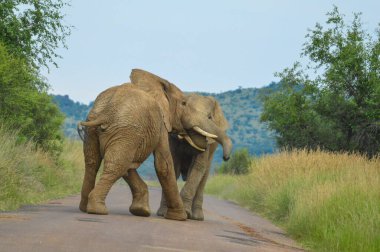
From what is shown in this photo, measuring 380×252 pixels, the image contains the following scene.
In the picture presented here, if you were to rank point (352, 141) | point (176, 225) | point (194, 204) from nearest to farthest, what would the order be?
point (176, 225) → point (194, 204) → point (352, 141)

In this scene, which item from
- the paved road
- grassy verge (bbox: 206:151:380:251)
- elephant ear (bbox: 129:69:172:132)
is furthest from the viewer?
elephant ear (bbox: 129:69:172:132)

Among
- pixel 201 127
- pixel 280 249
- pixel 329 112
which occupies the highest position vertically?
pixel 329 112

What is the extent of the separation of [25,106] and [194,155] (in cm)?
947

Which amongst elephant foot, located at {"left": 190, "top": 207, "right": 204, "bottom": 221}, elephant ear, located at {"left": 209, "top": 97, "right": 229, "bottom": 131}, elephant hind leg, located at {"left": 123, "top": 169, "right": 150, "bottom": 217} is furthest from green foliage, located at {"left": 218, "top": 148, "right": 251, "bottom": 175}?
elephant hind leg, located at {"left": 123, "top": 169, "right": 150, "bottom": 217}

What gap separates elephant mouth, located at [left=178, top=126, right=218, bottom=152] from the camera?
1531cm

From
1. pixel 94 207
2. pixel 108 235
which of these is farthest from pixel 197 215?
pixel 108 235

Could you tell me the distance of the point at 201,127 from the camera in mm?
15383

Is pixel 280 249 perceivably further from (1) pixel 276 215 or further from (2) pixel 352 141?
(2) pixel 352 141

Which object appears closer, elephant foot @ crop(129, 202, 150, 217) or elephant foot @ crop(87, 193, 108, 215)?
elephant foot @ crop(87, 193, 108, 215)

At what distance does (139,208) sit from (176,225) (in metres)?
1.36

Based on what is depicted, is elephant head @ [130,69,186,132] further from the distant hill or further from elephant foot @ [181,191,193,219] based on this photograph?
the distant hill

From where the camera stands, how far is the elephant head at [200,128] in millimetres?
15273

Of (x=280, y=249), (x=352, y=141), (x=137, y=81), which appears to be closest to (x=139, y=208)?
(x=137, y=81)

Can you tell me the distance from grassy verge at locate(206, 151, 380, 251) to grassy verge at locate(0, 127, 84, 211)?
493cm
